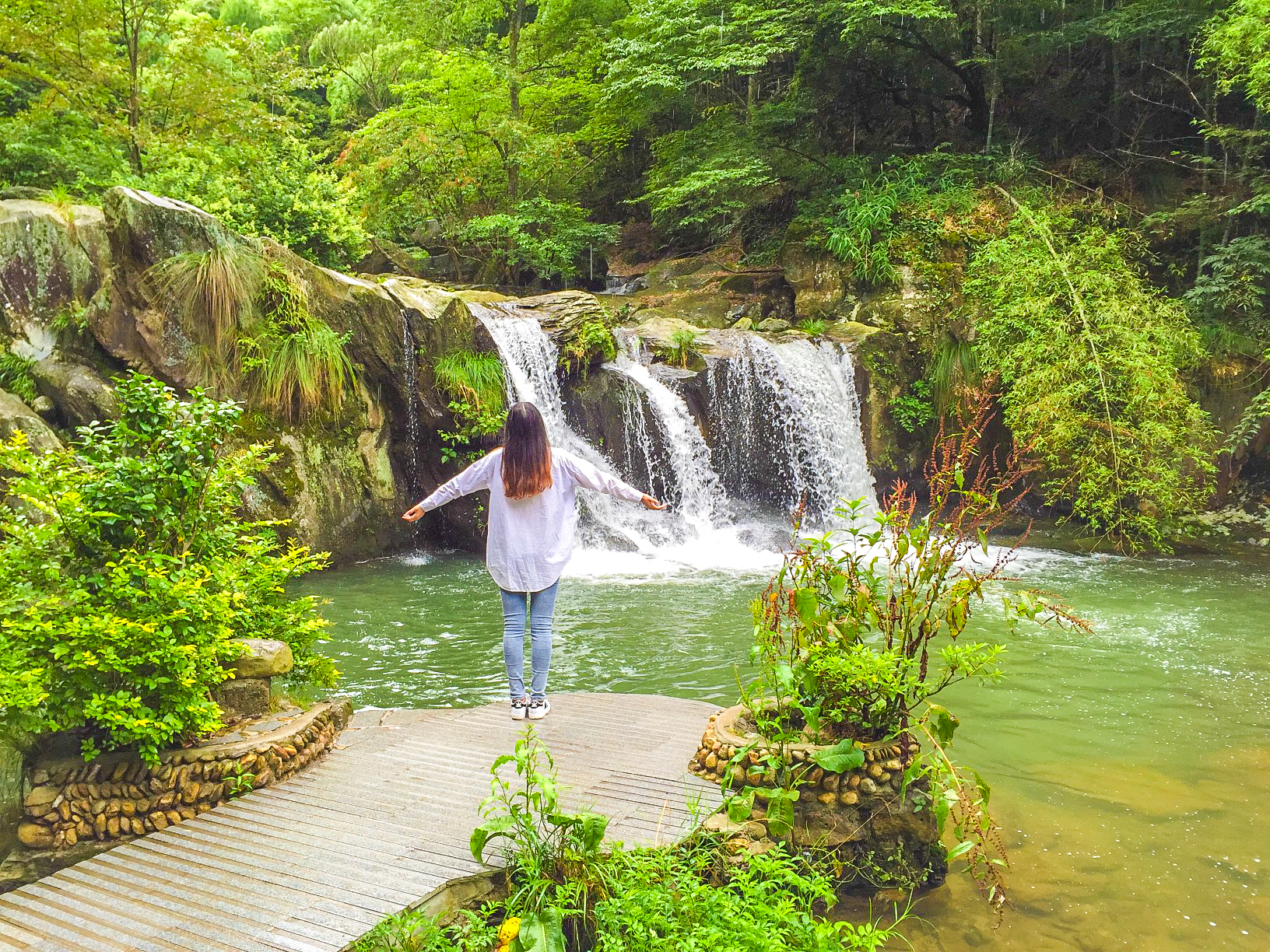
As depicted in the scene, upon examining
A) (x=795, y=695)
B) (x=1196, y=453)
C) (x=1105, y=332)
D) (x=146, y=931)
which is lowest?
(x=146, y=931)

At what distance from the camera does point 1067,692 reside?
6023 millimetres

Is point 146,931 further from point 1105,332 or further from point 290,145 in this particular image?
point 290,145

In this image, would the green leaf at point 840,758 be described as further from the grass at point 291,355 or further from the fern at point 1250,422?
the fern at point 1250,422

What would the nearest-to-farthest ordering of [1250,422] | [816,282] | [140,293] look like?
[140,293] → [1250,422] → [816,282]

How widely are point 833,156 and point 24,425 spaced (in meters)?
13.6

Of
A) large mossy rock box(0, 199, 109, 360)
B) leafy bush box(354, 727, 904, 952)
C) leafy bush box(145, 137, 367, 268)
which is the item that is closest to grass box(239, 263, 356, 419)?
leafy bush box(145, 137, 367, 268)

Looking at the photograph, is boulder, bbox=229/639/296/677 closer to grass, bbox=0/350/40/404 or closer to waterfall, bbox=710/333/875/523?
grass, bbox=0/350/40/404

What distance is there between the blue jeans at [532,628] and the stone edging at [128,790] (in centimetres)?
119

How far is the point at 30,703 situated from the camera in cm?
299

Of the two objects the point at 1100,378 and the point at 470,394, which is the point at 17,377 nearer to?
the point at 470,394

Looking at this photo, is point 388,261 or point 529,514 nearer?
point 529,514

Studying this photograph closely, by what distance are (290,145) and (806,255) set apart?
855 cm

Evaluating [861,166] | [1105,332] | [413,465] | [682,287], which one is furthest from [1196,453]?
[413,465]

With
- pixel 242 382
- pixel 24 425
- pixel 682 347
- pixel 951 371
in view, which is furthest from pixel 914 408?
pixel 24 425
